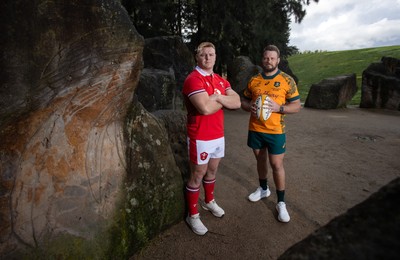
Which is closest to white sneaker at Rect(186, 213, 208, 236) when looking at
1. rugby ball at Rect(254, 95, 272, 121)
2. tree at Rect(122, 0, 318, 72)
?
rugby ball at Rect(254, 95, 272, 121)

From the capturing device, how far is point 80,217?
6.83 feet

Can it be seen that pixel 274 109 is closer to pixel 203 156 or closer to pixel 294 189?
pixel 203 156

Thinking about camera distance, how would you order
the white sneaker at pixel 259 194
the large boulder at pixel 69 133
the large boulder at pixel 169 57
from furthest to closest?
the large boulder at pixel 169 57 < the white sneaker at pixel 259 194 < the large boulder at pixel 69 133

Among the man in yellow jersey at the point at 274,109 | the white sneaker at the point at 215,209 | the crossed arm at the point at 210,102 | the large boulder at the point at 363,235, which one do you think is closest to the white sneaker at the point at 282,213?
the man in yellow jersey at the point at 274,109

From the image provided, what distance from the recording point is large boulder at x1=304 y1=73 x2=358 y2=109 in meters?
10.4

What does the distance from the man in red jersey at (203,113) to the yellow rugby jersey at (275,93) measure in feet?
1.45

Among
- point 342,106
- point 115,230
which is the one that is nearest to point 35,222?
point 115,230

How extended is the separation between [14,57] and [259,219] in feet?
8.87

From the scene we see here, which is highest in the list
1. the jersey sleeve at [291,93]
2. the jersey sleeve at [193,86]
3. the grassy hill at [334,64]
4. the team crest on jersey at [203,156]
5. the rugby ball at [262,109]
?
the jersey sleeve at [193,86]

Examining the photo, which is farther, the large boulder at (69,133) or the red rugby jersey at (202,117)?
the red rugby jersey at (202,117)

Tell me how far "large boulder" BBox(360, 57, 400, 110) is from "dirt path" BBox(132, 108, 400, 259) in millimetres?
3472

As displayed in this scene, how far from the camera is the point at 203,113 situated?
2449 millimetres

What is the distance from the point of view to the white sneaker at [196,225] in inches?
108

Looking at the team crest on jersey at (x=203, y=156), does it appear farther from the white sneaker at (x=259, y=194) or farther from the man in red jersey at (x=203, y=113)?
the white sneaker at (x=259, y=194)
